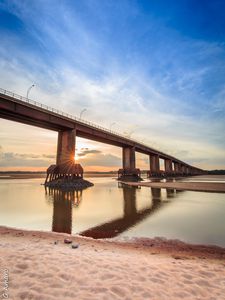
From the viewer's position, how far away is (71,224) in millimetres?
11898

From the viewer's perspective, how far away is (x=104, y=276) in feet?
14.6

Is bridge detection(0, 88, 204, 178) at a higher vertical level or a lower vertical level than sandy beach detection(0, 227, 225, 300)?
higher

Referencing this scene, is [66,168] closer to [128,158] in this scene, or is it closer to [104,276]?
[128,158]

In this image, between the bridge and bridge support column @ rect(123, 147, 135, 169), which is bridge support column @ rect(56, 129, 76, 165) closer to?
the bridge

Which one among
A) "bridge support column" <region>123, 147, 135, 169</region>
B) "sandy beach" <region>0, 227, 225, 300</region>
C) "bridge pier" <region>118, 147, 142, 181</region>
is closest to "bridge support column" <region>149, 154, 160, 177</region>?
"bridge pier" <region>118, 147, 142, 181</region>

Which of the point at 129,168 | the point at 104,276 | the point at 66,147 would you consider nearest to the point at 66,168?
the point at 66,147

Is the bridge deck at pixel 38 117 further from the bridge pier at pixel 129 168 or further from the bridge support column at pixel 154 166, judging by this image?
the bridge support column at pixel 154 166

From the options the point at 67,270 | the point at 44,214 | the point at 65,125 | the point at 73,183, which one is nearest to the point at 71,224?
the point at 44,214

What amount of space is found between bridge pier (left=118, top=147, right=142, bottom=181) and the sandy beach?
58.1m

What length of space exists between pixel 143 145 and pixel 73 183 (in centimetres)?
4514

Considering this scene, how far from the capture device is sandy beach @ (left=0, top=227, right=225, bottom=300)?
12.3ft

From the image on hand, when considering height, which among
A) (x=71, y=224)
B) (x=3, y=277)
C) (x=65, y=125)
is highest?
(x=65, y=125)

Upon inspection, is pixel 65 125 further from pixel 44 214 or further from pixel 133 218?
pixel 133 218

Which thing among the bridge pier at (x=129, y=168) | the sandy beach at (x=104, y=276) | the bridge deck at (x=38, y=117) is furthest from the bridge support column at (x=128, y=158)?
the sandy beach at (x=104, y=276)
